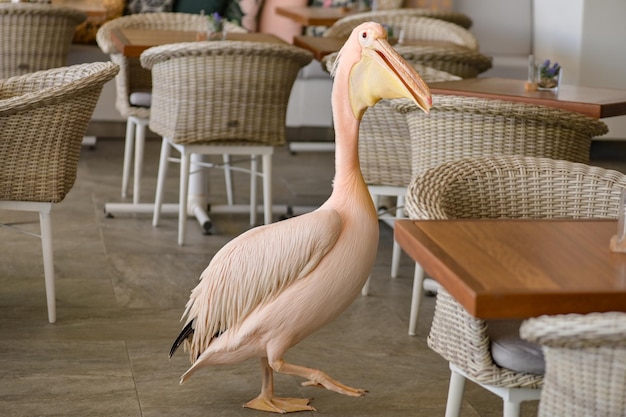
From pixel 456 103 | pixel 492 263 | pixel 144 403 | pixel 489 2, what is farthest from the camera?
pixel 489 2

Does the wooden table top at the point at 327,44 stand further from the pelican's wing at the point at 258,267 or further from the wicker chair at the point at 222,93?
the pelican's wing at the point at 258,267

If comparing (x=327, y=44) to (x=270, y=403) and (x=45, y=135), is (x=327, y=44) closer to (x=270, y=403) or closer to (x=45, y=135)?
(x=45, y=135)

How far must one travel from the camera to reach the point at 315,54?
16.1ft

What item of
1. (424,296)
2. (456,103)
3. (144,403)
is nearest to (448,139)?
(456,103)

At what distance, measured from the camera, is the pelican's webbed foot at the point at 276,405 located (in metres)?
3.02

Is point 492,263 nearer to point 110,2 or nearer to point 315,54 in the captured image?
point 315,54

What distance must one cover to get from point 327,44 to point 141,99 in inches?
36.2

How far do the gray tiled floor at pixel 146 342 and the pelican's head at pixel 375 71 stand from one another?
97cm

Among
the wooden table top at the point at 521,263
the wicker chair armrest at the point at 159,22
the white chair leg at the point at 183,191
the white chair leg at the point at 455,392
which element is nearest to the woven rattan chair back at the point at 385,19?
the wicker chair armrest at the point at 159,22

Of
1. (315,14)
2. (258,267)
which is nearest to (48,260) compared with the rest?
(258,267)

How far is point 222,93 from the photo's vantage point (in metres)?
4.47

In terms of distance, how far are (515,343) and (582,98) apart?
189 cm

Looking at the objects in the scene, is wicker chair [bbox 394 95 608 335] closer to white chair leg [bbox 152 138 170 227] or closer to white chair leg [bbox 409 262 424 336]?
white chair leg [bbox 409 262 424 336]

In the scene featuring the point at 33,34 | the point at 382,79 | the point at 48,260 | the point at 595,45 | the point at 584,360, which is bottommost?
the point at 48,260
